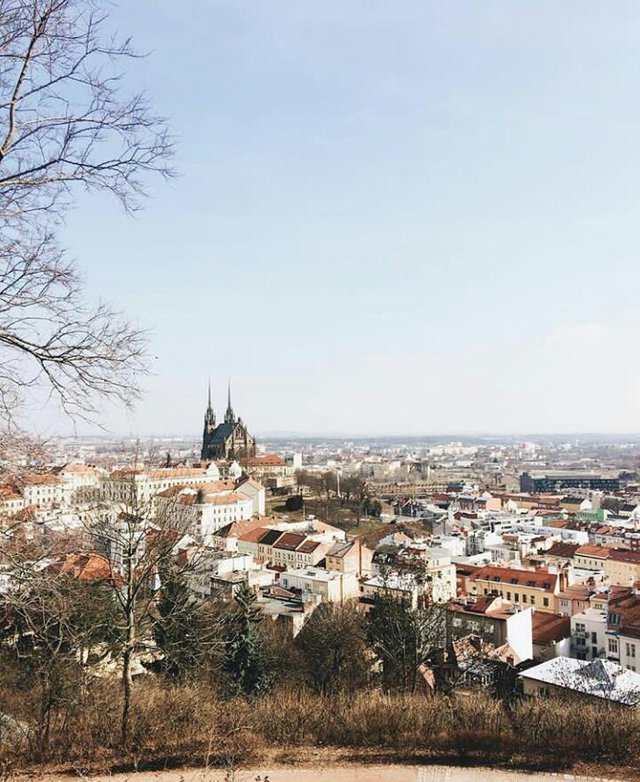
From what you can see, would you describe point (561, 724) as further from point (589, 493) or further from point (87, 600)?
point (589, 493)

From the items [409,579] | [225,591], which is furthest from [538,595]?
[225,591]

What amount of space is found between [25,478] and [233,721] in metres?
4.45

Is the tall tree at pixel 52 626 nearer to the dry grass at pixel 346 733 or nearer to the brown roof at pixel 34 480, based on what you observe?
the dry grass at pixel 346 733

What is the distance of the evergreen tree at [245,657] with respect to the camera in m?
16.5

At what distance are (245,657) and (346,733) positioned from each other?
9.46 m

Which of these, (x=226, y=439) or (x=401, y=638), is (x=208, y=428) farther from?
(x=401, y=638)

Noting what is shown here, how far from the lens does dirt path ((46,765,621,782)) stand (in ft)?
22.3

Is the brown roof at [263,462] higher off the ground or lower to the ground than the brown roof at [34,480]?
lower

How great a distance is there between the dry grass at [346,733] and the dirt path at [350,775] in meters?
0.25

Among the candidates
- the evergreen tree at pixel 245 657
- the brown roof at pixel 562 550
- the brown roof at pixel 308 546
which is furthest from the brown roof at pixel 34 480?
the brown roof at pixel 562 550

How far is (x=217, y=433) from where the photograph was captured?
287 ft

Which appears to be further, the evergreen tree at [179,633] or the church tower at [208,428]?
the church tower at [208,428]

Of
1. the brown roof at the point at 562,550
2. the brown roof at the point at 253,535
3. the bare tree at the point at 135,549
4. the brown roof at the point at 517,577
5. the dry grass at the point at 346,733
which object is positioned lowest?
the brown roof at the point at 562,550

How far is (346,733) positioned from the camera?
26.3ft
